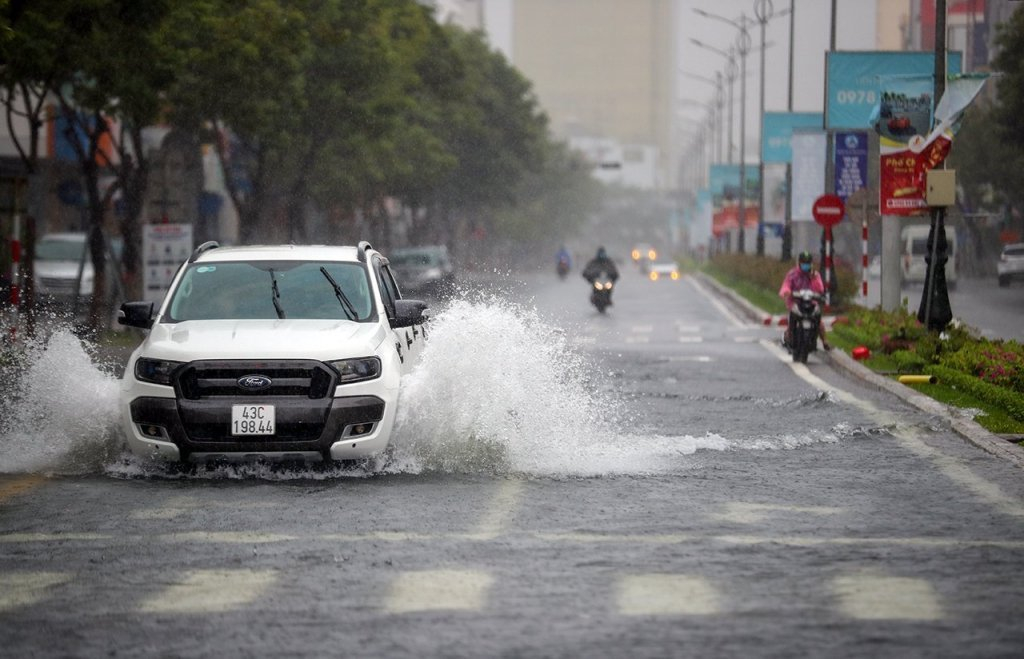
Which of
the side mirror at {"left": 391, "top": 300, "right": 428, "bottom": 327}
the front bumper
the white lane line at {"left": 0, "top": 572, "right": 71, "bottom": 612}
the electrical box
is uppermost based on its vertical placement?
the electrical box

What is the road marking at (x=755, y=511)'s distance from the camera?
10.4 m

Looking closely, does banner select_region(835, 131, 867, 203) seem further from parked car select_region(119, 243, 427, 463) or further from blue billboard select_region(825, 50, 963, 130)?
parked car select_region(119, 243, 427, 463)

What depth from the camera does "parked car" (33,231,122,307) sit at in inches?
1596

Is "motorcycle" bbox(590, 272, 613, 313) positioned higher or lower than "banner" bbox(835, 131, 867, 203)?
lower

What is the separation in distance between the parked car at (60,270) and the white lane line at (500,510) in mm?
28159

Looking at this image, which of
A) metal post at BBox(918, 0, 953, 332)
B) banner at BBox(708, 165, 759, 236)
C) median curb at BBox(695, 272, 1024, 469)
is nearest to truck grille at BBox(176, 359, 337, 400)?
median curb at BBox(695, 272, 1024, 469)

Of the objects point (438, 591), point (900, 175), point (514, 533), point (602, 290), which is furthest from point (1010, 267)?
point (438, 591)

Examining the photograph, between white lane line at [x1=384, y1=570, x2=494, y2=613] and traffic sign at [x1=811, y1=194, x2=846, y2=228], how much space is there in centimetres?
3209

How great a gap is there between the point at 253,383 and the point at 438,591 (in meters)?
4.28

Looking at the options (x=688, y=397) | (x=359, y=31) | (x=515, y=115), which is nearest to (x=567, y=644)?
(x=688, y=397)

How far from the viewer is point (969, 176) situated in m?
88.6

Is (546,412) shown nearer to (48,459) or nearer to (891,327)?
(48,459)

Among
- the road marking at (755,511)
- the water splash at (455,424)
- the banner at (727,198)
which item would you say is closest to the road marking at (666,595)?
the road marking at (755,511)

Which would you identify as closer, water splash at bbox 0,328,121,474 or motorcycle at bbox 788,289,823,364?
water splash at bbox 0,328,121,474
